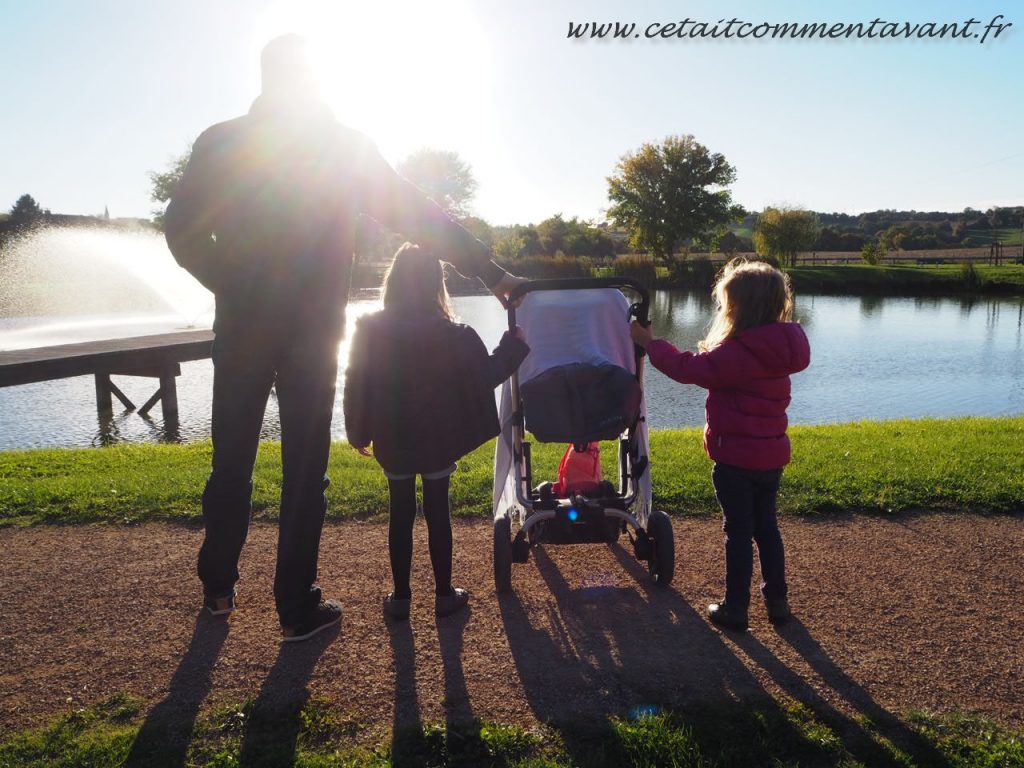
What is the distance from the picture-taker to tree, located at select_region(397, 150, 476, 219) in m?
80.8

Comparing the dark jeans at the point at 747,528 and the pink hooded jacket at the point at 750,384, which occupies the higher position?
the pink hooded jacket at the point at 750,384

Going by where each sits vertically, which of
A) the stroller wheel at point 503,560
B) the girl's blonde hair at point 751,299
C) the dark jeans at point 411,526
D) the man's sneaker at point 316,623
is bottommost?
the man's sneaker at point 316,623

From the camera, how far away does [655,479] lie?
6066 millimetres

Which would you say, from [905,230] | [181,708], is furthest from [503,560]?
[905,230]

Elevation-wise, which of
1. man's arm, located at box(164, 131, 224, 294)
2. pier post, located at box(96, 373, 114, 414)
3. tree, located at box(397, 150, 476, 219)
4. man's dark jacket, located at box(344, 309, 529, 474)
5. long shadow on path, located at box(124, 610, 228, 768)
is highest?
tree, located at box(397, 150, 476, 219)

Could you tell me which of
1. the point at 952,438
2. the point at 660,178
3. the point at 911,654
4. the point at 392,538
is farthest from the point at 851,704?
the point at 660,178

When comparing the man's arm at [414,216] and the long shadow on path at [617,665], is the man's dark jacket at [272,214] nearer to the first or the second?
the man's arm at [414,216]

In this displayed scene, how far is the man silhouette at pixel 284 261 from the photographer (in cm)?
324

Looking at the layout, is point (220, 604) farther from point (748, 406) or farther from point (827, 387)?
point (827, 387)

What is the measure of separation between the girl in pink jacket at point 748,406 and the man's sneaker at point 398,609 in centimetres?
147

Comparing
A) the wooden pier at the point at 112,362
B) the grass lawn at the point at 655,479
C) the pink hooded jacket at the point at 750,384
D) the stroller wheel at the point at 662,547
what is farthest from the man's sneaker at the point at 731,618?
the wooden pier at the point at 112,362

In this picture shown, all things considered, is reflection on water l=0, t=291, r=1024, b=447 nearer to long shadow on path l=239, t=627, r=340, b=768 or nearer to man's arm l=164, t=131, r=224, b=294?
man's arm l=164, t=131, r=224, b=294

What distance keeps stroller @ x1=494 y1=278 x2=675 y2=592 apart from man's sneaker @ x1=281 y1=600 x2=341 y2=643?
2.78ft

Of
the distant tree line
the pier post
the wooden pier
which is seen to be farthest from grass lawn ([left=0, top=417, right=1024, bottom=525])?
the distant tree line
